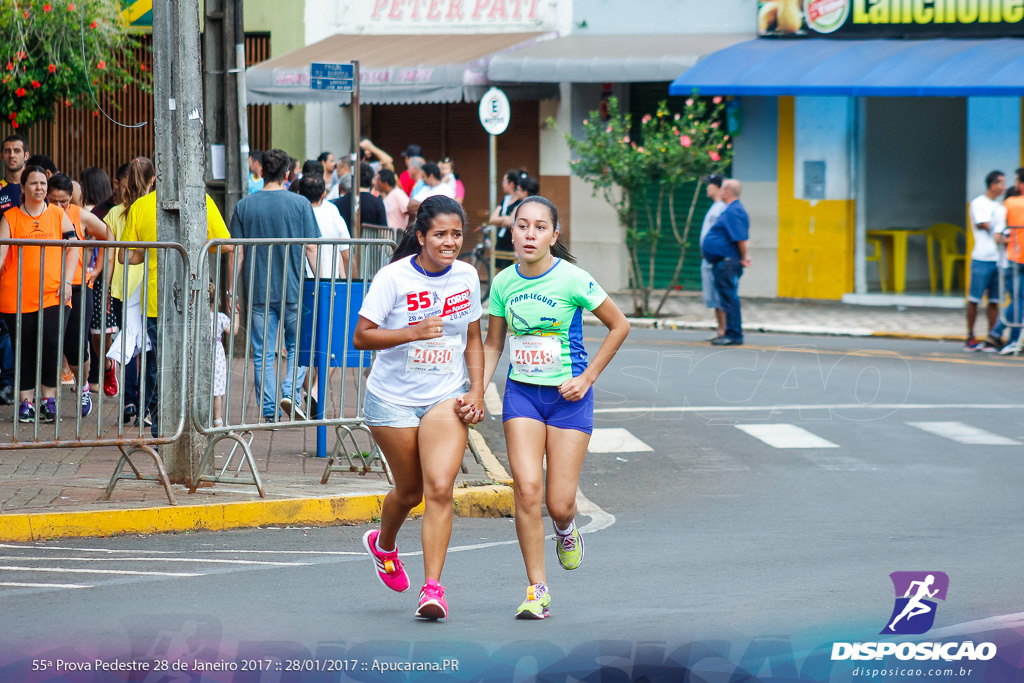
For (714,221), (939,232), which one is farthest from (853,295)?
(714,221)

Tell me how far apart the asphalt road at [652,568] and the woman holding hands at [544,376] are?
0.42m

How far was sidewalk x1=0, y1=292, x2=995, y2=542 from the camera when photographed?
7344mm

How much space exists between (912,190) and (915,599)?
A: 1758cm

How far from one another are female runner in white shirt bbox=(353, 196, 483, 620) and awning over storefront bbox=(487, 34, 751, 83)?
16.2 m

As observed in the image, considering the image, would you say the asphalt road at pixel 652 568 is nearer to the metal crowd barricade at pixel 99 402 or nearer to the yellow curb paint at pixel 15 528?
the yellow curb paint at pixel 15 528

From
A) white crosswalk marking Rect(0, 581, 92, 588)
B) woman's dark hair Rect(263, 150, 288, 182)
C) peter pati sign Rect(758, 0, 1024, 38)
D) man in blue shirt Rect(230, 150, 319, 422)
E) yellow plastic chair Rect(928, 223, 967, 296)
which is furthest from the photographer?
yellow plastic chair Rect(928, 223, 967, 296)

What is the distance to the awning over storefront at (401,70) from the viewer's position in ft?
75.5

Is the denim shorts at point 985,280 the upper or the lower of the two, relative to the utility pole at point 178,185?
lower

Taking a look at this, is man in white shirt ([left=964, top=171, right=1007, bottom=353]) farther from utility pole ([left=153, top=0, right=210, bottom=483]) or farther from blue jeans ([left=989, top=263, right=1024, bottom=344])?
utility pole ([left=153, top=0, right=210, bottom=483])

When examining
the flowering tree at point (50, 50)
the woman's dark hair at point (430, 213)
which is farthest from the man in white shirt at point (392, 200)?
the woman's dark hair at point (430, 213)

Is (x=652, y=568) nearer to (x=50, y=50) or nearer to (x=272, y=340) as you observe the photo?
(x=272, y=340)

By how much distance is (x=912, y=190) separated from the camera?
22641 mm

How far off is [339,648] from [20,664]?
1.06 m

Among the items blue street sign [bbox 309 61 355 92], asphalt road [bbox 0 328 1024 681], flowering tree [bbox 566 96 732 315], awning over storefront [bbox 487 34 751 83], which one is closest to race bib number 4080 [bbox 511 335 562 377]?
asphalt road [bbox 0 328 1024 681]
